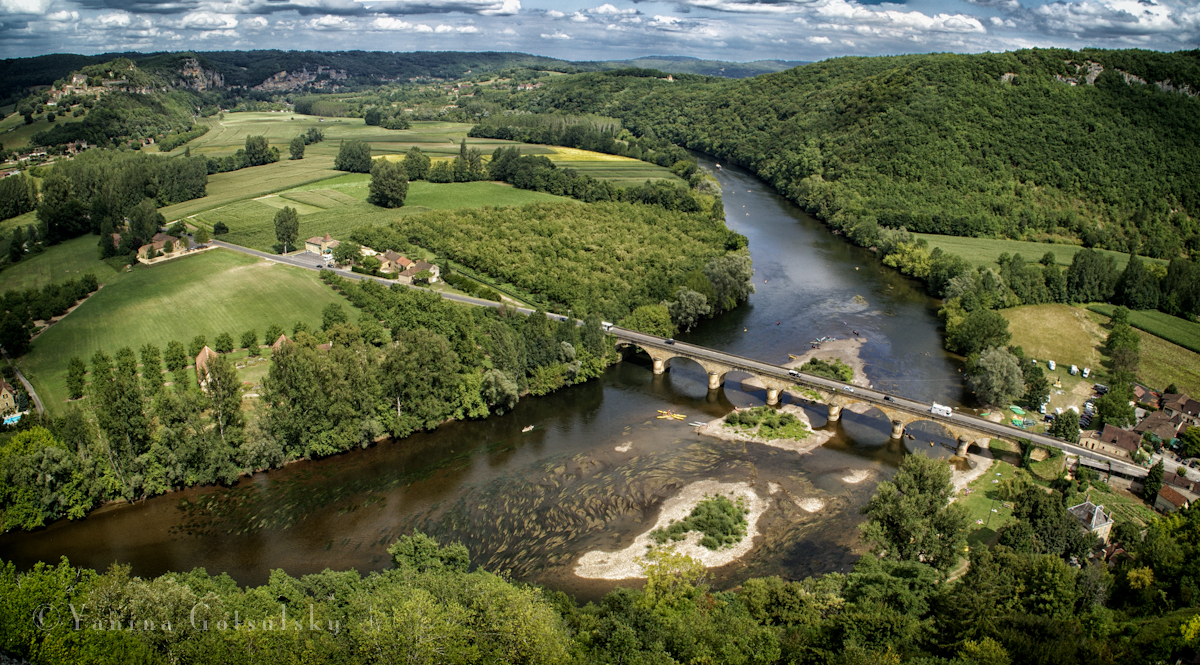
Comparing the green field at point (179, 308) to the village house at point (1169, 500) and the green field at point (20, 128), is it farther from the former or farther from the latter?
the green field at point (20, 128)

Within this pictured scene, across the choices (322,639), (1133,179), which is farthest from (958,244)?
(322,639)

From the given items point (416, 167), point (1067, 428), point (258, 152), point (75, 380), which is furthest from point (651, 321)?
point (258, 152)

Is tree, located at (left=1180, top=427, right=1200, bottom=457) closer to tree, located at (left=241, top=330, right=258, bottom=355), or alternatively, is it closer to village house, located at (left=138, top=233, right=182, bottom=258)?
tree, located at (left=241, top=330, right=258, bottom=355)

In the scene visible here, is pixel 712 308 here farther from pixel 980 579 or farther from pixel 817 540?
pixel 980 579

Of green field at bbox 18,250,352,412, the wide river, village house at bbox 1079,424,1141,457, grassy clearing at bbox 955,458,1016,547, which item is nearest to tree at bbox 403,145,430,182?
green field at bbox 18,250,352,412

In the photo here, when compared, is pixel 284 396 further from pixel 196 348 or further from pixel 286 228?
pixel 286 228

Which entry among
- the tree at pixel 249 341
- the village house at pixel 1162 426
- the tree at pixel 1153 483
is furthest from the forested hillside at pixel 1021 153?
the tree at pixel 249 341

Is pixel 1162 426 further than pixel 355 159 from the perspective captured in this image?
No
